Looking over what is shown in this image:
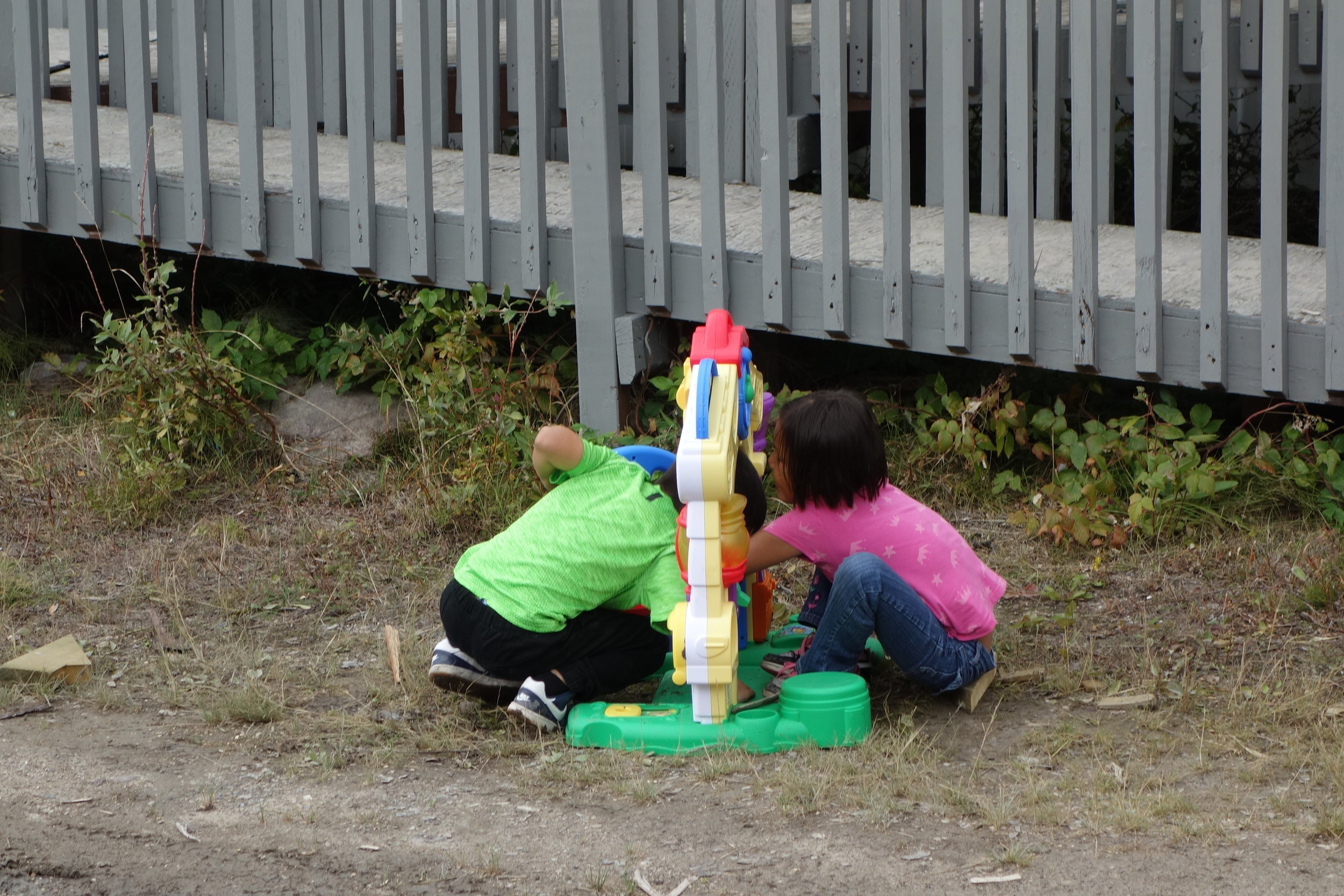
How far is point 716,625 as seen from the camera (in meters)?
2.93

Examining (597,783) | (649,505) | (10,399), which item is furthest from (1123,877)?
(10,399)

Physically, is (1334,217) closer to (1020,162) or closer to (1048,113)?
(1020,162)

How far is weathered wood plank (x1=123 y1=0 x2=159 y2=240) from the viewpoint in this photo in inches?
198

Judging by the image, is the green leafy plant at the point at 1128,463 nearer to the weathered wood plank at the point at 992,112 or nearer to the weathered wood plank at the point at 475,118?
the weathered wood plank at the point at 992,112

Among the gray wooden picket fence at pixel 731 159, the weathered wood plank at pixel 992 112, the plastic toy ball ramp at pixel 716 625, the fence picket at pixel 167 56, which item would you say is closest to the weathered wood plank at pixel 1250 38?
the gray wooden picket fence at pixel 731 159

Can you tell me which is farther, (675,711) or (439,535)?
(439,535)

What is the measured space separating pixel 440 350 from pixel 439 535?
0.74 meters

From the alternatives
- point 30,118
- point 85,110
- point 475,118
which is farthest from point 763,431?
point 30,118

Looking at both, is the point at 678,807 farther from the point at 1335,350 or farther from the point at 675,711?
the point at 1335,350

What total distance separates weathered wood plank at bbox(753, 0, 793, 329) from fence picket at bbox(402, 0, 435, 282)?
1140 millimetres

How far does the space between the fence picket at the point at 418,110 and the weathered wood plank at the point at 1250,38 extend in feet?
10.4

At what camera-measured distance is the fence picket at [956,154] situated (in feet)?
14.0

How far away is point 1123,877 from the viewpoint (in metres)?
2.43

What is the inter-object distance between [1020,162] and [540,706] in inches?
85.3
